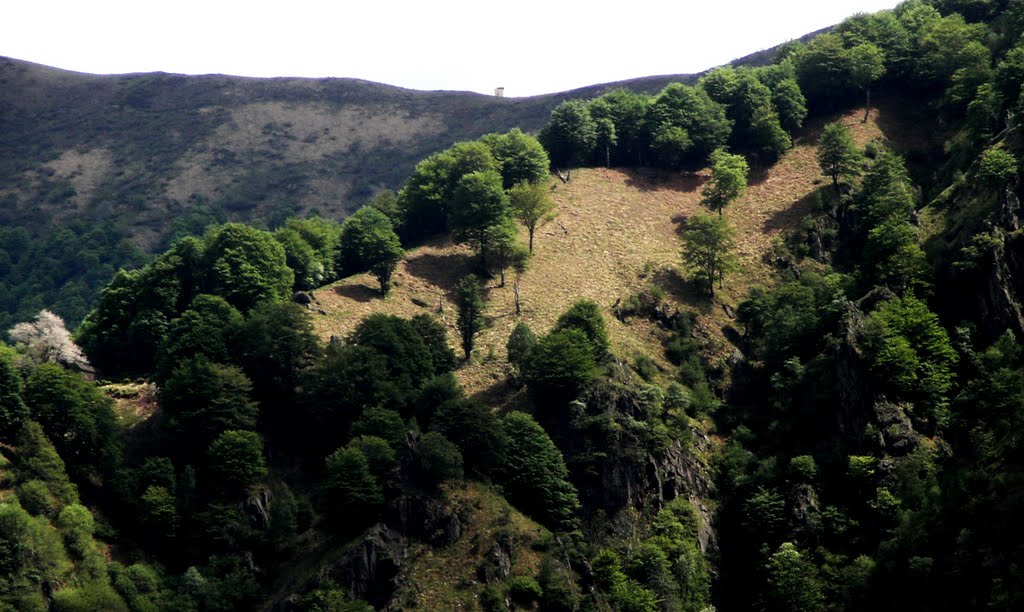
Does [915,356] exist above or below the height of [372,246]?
below

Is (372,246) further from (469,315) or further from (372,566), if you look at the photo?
(372,566)

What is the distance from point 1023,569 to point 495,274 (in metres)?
56.6

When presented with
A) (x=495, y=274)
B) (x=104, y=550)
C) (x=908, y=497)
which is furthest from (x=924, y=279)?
(x=104, y=550)

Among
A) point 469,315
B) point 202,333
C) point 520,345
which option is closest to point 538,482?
point 520,345

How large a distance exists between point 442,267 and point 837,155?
42.6m

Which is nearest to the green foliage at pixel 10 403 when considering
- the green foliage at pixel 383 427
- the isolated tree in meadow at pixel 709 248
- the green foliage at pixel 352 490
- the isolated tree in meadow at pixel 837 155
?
the green foliage at pixel 352 490

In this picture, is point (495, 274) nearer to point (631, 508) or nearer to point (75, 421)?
point (631, 508)

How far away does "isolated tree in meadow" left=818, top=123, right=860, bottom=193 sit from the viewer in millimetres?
114438

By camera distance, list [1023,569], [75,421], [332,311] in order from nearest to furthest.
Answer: [1023,569]
[75,421]
[332,311]

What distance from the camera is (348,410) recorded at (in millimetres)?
85188

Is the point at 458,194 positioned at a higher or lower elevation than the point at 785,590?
higher

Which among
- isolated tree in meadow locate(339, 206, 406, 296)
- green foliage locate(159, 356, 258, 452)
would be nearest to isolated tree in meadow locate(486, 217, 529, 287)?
isolated tree in meadow locate(339, 206, 406, 296)

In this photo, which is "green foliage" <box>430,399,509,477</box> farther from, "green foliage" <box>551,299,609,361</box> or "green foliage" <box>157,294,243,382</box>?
"green foliage" <box>157,294,243,382</box>

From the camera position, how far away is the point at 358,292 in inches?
4018
